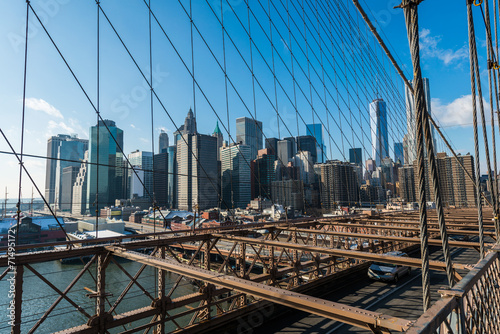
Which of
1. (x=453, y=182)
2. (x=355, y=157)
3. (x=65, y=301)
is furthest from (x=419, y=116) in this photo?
(x=453, y=182)

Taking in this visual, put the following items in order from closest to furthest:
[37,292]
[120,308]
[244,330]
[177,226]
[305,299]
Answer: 1. [305,299]
2. [244,330]
3. [120,308]
4. [37,292]
5. [177,226]

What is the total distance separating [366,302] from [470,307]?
668cm

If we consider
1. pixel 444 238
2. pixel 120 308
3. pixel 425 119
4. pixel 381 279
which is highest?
pixel 425 119

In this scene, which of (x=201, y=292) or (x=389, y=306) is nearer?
(x=201, y=292)

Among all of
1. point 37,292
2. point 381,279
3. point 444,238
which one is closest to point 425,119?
point 444,238

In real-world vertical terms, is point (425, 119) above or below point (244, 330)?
above

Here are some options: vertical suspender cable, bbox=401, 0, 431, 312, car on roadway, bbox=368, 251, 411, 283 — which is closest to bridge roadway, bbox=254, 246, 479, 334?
car on roadway, bbox=368, 251, 411, 283

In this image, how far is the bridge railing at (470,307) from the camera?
1453mm

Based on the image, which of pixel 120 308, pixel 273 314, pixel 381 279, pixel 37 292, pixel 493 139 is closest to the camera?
pixel 493 139

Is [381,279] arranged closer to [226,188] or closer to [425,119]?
[425,119]

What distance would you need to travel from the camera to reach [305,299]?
9.55 feet

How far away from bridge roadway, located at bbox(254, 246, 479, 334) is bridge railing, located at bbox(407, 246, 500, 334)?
3.54 m

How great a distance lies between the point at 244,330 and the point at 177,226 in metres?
46.1

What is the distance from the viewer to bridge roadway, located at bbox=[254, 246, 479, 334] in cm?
614
